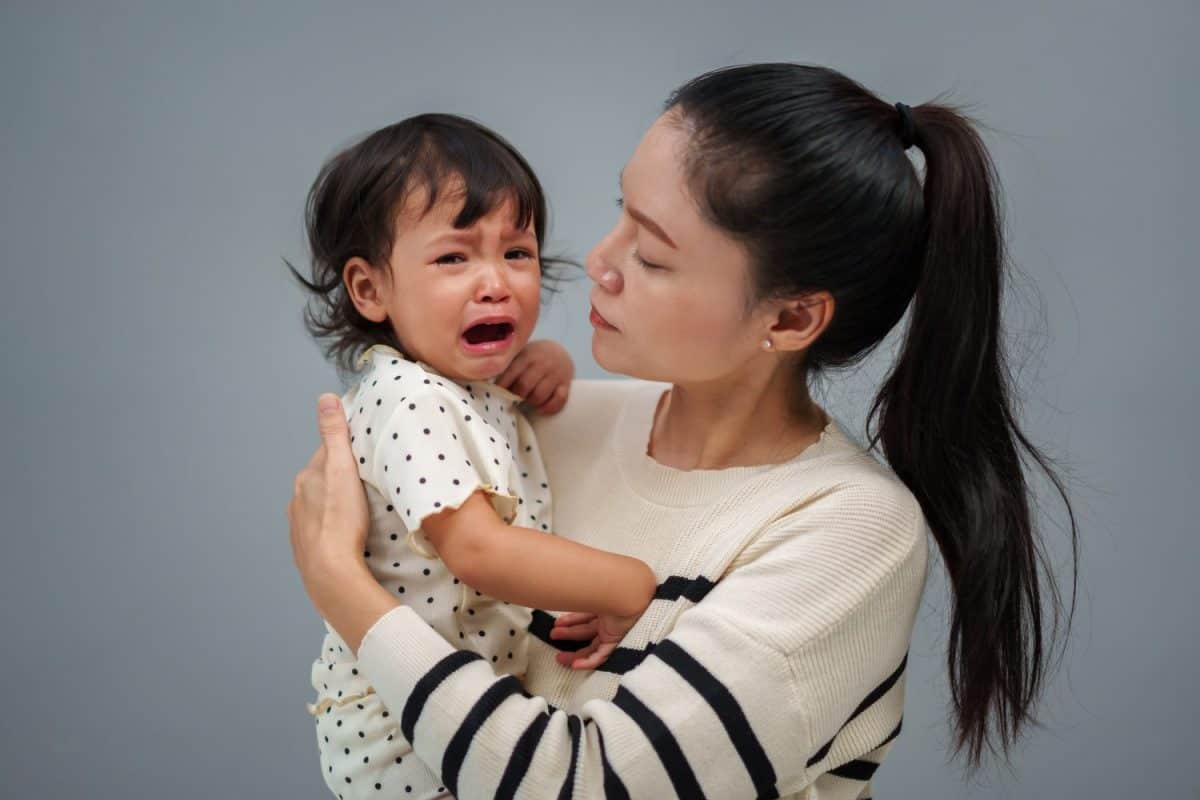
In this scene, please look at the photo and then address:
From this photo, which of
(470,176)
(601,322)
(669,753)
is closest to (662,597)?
(669,753)

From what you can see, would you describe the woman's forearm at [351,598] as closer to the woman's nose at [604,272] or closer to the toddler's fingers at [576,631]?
the toddler's fingers at [576,631]

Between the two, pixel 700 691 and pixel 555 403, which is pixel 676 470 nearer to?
pixel 555 403

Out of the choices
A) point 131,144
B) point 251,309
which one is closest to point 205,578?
point 251,309

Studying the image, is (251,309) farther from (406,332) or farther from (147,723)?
(406,332)

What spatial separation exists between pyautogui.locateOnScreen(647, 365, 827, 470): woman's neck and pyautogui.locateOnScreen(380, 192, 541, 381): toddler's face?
263 millimetres

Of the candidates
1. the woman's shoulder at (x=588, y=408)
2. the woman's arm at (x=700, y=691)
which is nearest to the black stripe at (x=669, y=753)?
the woman's arm at (x=700, y=691)

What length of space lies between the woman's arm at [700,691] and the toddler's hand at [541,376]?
474 millimetres

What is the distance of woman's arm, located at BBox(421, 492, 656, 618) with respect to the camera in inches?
56.9

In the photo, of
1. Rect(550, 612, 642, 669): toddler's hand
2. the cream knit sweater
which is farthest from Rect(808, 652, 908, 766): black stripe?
Rect(550, 612, 642, 669): toddler's hand

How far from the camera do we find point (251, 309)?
291 centimetres

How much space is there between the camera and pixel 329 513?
5.08 ft

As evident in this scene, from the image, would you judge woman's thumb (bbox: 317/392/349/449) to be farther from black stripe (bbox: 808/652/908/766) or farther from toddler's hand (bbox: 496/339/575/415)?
black stripe (bbox: 808/652/908/766)

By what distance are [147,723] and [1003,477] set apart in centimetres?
206

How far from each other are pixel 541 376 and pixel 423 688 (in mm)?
622
